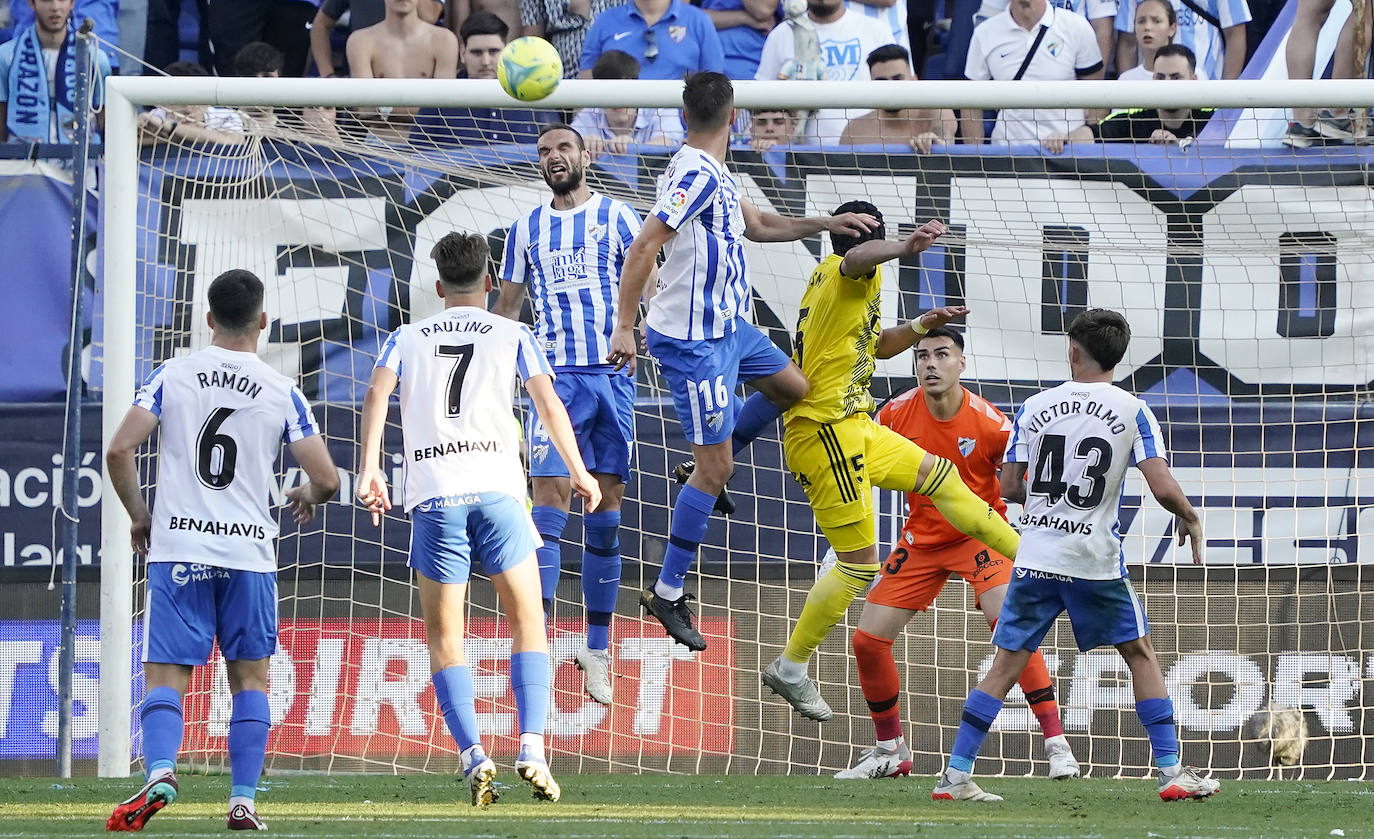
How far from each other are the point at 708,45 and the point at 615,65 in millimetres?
1154

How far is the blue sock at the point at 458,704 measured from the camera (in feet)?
18.5

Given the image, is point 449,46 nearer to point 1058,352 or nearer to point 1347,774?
point 1058,352

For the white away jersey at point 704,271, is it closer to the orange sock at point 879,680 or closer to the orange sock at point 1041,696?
the orange sock at point 879,680

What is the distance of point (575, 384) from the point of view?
24.0ft

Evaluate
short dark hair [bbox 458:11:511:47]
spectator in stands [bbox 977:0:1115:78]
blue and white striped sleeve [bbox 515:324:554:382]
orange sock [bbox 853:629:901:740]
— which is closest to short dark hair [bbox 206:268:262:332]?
blue and white striped sleeve [bbox 515:324:554:382]

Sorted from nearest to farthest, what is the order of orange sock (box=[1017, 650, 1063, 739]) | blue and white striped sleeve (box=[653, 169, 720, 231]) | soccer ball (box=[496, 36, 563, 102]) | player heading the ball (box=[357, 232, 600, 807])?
player heading the ball (box=[357, 232, 600, 807]) < blue and white striped sleeve (box=[653, 169, 720, 231]) < soccer ball (box=[496, 36, 563, 102]) < orange sock (box=[1017, 650, 1063, 739])

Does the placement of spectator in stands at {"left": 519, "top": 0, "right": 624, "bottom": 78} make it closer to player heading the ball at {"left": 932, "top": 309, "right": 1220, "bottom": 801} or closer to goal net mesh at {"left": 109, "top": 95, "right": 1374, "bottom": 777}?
goal net mesh at {"left": 109, "top": 95, "right": 1374, "bottom": 777}

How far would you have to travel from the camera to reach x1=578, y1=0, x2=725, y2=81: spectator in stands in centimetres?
998

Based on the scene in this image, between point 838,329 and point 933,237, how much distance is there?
0.89 meters

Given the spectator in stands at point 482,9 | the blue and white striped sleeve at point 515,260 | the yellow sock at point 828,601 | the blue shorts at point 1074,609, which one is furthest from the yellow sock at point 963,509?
the spectator in stands at point 482,9

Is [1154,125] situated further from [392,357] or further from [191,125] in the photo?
[191,125]

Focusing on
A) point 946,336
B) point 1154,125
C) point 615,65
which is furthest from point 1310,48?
point 615,65

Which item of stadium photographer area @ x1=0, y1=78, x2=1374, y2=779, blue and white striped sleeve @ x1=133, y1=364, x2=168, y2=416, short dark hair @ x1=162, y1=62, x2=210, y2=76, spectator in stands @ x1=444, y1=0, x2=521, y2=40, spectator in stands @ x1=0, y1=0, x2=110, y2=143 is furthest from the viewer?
spectator in stands @ x1=444, y1=0, x2=521, y2=40

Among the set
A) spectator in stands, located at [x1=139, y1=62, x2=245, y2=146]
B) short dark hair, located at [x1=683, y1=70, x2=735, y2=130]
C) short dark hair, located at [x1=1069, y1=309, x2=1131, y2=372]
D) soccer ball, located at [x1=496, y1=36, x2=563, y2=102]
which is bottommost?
short dark hair, located at [x1=1069, y1=309, x2=1131, y2=372]
